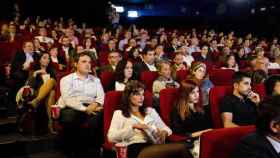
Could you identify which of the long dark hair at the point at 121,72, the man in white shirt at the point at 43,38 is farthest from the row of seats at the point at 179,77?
the man in white shirt at the point at 43,38

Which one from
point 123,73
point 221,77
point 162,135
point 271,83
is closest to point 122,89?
point 123,73

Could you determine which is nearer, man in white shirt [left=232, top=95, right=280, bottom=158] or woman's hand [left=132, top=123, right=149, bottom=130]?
man in white shirt [left=232, top=95, right=280, bottom=158]

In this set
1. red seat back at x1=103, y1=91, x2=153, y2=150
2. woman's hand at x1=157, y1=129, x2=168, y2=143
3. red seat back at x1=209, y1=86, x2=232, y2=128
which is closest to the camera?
woman's hand at x1=157, y1=129, x2=168, y2=143

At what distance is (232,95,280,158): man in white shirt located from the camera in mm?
1560

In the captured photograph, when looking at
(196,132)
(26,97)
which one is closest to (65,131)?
(26,97)

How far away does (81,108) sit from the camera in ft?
10.9

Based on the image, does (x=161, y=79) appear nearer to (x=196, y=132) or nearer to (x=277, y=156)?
(x=196, y=132)

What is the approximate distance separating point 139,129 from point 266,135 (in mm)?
1136

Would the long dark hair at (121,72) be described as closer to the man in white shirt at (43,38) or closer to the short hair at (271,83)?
the short hair at (271,83)

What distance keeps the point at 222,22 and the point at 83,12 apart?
4294 mm

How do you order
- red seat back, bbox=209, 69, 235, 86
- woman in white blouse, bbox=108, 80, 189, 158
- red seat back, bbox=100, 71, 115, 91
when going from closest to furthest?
1. woman in white blouse, bbox=108, 80, 189, 158
2. red seat back, bbox=100, 71, 115, 91
3. red seat back, bbox=209, 69, 235, 86

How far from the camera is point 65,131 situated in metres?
3.26

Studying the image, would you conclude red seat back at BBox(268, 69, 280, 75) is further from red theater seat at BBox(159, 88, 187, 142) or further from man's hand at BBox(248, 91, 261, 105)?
red theater seat at BBox(159, 88, 187, 142)

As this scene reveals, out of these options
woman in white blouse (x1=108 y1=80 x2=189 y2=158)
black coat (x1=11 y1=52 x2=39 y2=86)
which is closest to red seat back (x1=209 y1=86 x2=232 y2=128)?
woman in white blouse (x1=108 y1=80 x2=189 y2=158)
